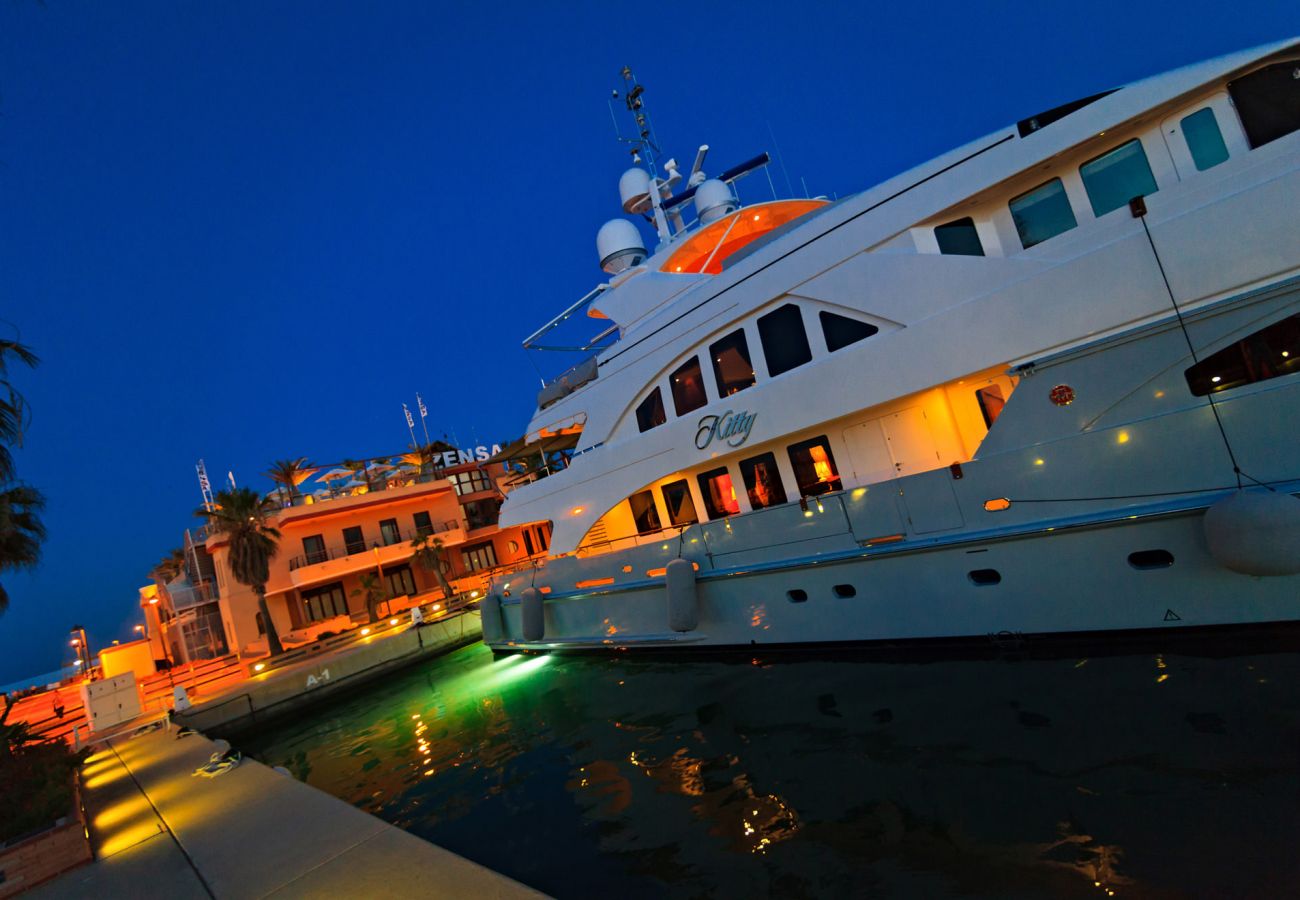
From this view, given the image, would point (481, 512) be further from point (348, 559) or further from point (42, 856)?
point (42, 856)

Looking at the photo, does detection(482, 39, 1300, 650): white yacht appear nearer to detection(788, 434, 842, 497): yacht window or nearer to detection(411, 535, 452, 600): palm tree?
detection(788, 434, 842, 497): yacht window

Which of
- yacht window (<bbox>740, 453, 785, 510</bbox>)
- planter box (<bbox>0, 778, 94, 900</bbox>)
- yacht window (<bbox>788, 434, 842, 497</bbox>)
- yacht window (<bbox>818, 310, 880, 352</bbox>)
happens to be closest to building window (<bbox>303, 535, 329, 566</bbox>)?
planter box (<bbox>0, 778, 94, 900</bbox>)

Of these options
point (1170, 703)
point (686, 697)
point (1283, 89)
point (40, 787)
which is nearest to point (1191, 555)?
point (1170, 703)

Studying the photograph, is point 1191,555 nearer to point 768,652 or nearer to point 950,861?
point 950,861

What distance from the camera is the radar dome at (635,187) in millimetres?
12844

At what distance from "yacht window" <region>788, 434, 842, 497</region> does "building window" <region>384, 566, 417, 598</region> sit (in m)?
24.0

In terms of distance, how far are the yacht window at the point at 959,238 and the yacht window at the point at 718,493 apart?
168 inches

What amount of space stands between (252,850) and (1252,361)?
907 cm

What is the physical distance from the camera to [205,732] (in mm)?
12852

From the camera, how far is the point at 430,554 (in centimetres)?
2492

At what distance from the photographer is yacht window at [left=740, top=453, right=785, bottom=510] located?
875 cm

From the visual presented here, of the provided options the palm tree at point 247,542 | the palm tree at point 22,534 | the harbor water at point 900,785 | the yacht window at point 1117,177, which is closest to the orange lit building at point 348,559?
the palm tree at point 247,542

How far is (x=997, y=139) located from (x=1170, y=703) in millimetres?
5825

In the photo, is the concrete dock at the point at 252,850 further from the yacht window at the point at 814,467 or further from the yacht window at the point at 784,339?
the yacht window at the point at 784,339
